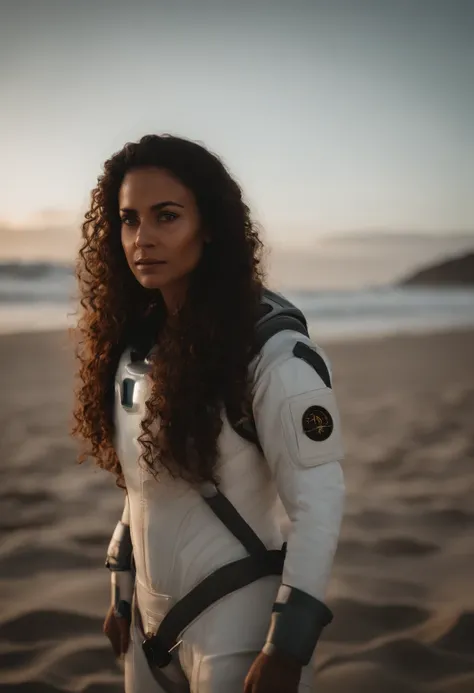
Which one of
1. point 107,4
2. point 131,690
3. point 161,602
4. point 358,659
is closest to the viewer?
point 161,602

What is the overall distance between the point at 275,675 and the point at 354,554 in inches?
68.0

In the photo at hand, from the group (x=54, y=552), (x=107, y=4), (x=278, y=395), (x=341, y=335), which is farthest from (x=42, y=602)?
(x=341, y=335)

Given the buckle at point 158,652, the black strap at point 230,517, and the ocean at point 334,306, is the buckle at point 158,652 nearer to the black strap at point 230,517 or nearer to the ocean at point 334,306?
the black strap at point 230,517

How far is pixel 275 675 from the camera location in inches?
44.0

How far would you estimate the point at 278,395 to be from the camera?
115cm

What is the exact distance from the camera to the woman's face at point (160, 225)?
1.27 m

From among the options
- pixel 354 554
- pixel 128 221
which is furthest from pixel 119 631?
pixel 354 554

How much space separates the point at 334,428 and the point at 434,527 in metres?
2.05

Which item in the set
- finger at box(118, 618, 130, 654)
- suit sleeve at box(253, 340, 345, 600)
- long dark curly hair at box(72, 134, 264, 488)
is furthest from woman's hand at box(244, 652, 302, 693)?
finger at box(118, 618, 130, 654)

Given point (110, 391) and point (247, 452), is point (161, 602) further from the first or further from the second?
point (110, 391)

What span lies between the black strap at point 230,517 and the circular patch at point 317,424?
194 mm

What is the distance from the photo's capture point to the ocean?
27.4 ft

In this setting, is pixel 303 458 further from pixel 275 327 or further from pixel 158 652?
pixel 158 652

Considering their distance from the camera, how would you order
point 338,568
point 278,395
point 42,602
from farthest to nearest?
point 338,568, point 42,602, point 278,395
